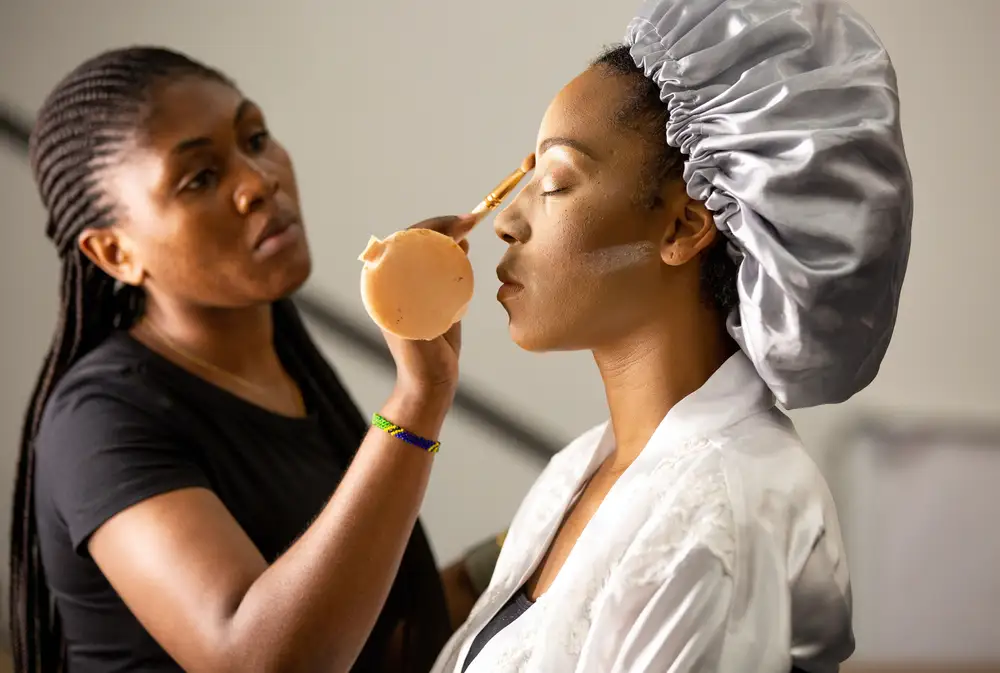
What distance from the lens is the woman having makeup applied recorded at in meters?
0.68

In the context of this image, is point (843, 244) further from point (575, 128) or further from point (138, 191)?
point (138, 191)

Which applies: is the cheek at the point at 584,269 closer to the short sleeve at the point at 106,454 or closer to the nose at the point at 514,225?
the nose at the point at 514,225

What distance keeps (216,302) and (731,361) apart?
0.56 m

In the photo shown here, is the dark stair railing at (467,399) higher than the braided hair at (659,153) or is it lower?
lower

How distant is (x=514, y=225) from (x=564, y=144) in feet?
0.25

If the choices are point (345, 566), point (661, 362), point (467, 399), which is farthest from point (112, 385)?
point (467, 399)

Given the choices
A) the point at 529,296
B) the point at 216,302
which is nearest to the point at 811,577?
the point at 529,296

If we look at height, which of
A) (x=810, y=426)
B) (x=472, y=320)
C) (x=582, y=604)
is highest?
(x=582, y=604)

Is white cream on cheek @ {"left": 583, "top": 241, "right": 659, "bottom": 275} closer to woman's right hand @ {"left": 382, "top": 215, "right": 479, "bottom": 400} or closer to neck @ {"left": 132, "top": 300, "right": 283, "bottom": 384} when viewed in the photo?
woman's right hand @ {"left": 382, "top": 215, "right": 479, "bottom": 400}

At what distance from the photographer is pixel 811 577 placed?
0.70 meters

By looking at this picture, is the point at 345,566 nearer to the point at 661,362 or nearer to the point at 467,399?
the point at 661,362

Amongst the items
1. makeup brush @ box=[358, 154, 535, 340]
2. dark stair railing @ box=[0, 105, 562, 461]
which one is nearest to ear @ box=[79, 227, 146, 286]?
makeup brush @ box=[358, 154, 535, 340]

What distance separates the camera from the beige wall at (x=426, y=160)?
5.77 feet

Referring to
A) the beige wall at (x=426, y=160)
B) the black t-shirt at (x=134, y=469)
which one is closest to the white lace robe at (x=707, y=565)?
the black t-shirt at (x=134, y=469)
